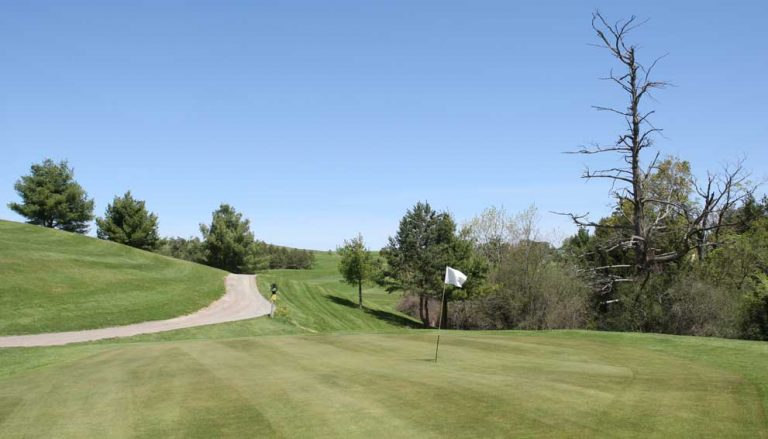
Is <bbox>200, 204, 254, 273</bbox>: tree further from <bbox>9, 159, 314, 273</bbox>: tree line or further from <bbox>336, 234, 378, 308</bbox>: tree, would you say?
<bbox>336, 234, 378, 308</bbox>: tree

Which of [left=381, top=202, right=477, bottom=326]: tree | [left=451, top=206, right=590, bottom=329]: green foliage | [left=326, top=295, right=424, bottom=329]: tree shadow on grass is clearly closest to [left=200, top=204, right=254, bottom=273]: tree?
[left=326, top=295, right=424, bottom=329]: tree shadow on grass

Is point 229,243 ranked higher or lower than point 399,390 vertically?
higher

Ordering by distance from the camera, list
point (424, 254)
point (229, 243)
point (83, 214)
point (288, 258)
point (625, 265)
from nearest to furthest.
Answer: point (625, 265), point (424, 254), point (83, 214), point (229, 243), point (288, 258)

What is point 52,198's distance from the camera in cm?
7269

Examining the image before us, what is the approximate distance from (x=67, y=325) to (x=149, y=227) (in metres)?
47.4

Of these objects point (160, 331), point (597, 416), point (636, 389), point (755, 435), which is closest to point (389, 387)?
point (597, 416)

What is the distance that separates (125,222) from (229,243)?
1763cm

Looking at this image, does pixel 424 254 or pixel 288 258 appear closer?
pixel 424 254

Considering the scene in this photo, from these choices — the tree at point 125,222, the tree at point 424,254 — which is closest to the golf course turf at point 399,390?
the tree at point 424,254

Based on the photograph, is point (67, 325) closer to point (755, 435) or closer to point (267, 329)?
point (267, 329)

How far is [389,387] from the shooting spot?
1098 cm

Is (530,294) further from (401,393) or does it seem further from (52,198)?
(52,198)

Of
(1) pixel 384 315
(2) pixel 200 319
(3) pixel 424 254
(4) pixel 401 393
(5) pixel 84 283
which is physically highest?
(3) pixel 424 254

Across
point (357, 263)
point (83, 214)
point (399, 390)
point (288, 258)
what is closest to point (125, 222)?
point (83, 214)
